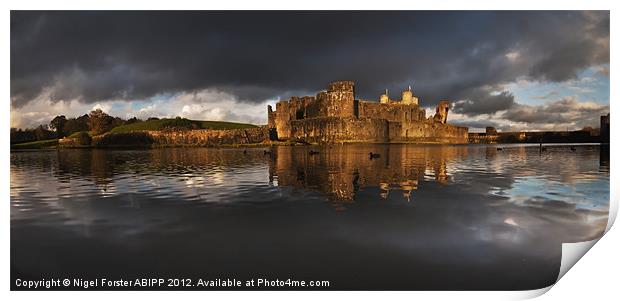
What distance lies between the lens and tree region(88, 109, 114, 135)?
14328mm

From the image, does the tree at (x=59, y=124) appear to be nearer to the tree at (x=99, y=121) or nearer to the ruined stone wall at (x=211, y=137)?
the tree at (x=99, y=121)

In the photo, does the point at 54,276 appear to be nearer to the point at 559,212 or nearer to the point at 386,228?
A: the point at 386,228

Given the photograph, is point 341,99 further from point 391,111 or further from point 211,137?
point 211,137

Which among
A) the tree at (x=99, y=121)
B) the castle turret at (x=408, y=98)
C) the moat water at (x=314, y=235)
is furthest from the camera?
the castle turret at (x=408, y=98)

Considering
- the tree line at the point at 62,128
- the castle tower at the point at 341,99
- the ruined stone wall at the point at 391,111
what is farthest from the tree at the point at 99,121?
the ruined stone wall at the point at 391,111

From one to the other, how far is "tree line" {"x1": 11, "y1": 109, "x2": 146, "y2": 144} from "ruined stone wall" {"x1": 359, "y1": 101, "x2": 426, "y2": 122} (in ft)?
119

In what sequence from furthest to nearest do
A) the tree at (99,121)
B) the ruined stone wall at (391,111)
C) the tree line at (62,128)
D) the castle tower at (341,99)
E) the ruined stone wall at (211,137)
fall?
1. the ruined stone wall at (391,111)
2. the castle tower at (341,99)
3. the ruined stone wall at (211,137)
4. the tree at (99,121)
5. the tree line at (62,128)

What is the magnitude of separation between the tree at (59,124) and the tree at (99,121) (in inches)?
35.9

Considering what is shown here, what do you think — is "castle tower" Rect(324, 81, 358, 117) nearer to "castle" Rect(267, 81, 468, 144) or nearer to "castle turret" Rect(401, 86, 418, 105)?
"castle" Rect(267, 81, 468, 144)

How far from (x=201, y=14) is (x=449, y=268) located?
753cm

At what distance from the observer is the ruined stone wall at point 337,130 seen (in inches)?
1698

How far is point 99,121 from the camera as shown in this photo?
56.3 ft

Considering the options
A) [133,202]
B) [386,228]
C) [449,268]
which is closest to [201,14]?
[133,202]
